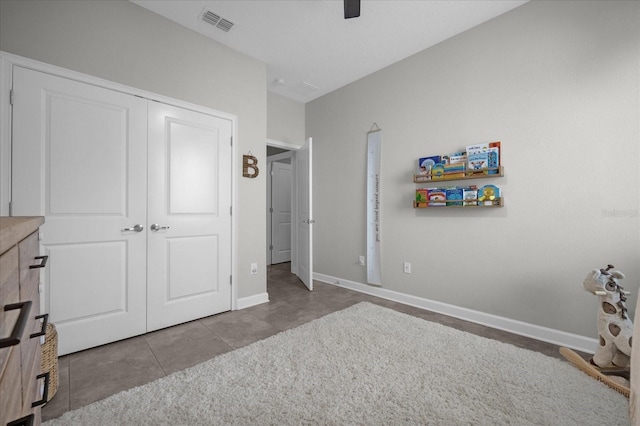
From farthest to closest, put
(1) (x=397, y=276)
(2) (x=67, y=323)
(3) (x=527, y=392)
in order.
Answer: (1) (x=397, y=276)
(2) (x=67, y=323)
(3) (x=527, y=392)

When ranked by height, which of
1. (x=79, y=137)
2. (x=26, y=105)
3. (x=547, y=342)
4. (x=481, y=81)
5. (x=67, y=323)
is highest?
(x=481, y=81)

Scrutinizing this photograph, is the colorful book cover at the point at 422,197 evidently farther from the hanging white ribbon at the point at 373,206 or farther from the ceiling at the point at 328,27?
the ceiling at the point at 328,27

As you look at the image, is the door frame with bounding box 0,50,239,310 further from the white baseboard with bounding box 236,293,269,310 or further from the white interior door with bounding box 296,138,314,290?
the white interior door with bounding box 296,138,314,290

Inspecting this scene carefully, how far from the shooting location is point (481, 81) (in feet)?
8.59

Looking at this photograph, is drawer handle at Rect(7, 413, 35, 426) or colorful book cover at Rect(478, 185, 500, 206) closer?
drawer handle at Rect(7, 413, 35, 426)

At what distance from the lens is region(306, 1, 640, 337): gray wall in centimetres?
198

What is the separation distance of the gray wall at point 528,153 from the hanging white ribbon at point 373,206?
3.8 inches

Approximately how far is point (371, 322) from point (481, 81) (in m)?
2.53

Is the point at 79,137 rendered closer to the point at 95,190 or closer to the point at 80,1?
the point at 95,190

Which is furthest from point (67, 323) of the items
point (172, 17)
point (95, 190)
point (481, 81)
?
point (481, 81)

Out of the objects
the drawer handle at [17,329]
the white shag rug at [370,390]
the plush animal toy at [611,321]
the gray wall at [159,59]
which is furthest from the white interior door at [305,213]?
the drawer handle at [17,329]

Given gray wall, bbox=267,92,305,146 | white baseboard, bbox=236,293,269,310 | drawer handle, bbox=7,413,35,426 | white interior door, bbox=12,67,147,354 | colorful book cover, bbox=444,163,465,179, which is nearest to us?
drawer handle, bbox=7,413,35,426

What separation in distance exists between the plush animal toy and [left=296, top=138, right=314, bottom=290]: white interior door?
268 centimetres

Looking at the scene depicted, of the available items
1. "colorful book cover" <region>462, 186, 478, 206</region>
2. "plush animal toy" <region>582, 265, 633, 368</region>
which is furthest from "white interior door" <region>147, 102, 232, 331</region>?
"plush animal toy" <region>582, 265, 633, 368</region>
